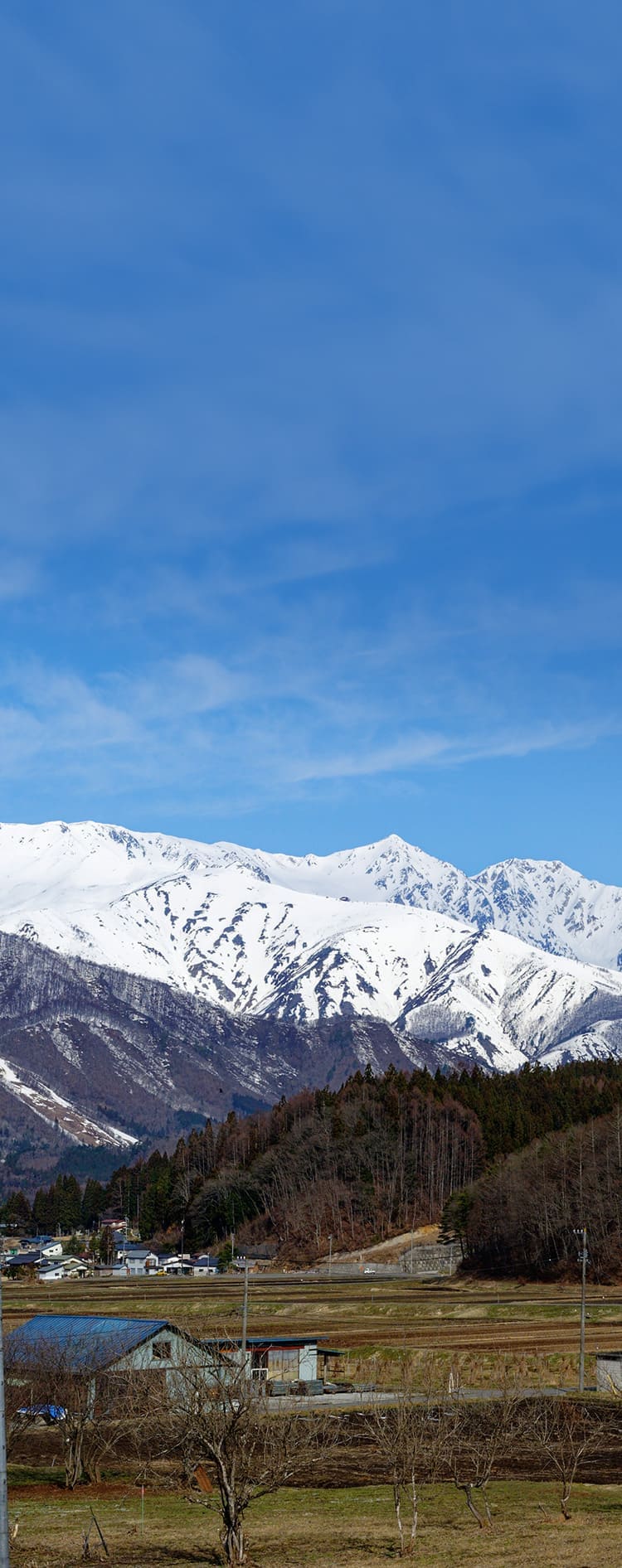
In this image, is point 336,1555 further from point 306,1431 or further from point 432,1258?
point 432,1258

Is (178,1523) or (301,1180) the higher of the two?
(301,1180)

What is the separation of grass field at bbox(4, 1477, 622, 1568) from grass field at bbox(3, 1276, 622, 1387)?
21650 millimetres

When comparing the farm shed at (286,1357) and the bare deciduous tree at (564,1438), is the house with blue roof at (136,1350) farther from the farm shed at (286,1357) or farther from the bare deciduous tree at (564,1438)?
the bare deciduous tree at (564,1438)

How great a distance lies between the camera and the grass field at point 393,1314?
2960 inches

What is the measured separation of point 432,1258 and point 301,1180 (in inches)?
1477

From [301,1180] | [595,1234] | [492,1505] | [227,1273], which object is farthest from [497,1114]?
[492,1505]

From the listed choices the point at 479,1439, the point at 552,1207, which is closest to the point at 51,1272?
the point at 552,1207

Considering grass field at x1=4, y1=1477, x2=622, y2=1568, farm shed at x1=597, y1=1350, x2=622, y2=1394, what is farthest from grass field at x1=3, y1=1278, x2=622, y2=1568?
farm shed at x1=597, y1=1350, x2=622, y2=1394

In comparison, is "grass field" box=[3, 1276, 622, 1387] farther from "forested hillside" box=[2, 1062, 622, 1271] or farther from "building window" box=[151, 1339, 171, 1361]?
"forested hillside" box=[2, 1062, 622, 1271]

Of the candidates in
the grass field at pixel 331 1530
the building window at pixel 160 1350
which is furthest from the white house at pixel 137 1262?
the grass field at pixel 331 1530

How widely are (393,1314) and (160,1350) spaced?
43.8 meters

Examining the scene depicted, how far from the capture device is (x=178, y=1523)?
37656 mm

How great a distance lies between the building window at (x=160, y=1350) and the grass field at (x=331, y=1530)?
58.6 feet

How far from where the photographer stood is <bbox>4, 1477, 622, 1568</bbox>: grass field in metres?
31.4
